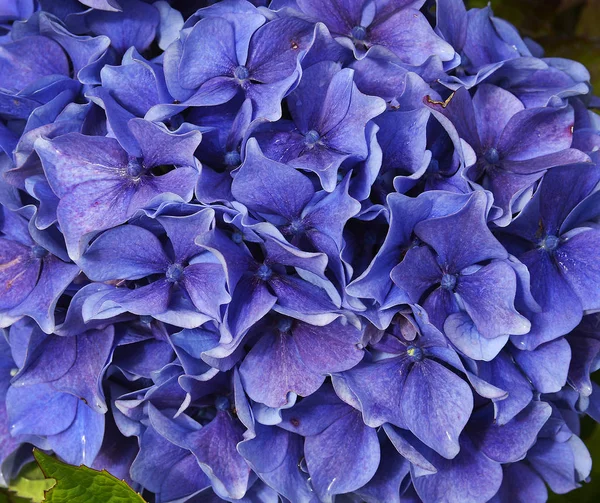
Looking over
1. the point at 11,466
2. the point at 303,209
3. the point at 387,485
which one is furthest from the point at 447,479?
the point at 11,466

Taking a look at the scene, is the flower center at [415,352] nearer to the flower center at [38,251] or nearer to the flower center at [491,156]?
the flower center at [491,156]

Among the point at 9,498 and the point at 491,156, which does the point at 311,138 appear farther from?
the point at 9,498

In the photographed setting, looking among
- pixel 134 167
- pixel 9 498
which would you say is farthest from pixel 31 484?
pixel 134 167

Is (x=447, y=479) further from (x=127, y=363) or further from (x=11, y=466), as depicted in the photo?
(x=11, y=466)

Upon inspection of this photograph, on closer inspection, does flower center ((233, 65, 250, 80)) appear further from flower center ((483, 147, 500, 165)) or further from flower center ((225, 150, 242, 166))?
flower center ((483, 147, 500, 165))

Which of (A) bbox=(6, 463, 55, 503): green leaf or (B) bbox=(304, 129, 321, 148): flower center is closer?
(B) bbox=(304, 129, 321, 148): flower center

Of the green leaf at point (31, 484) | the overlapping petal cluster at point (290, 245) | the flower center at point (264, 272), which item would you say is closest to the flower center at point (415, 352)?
the overlapping petal cluster at point (290, 245)

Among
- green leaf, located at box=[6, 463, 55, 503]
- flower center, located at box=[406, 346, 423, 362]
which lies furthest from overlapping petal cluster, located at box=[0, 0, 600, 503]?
green leaf, located at box=[6, 463, 55, 503]
